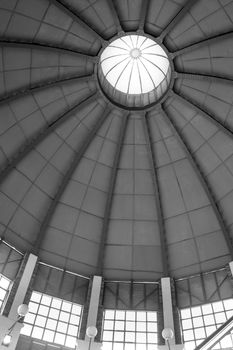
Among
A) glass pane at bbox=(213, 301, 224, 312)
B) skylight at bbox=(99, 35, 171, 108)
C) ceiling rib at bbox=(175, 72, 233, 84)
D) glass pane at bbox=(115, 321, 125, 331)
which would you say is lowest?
glass pane at bbox=(115, 321, 125, 331)

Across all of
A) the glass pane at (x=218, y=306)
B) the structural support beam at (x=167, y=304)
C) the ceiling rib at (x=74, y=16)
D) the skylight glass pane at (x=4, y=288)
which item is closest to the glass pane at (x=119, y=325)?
the structural support beam at (x=167, y=304)

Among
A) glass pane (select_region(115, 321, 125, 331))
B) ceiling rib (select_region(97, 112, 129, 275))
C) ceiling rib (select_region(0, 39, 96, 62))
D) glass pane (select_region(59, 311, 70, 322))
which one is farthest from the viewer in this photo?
ceiling rib (select_region(97, 112, 129, 275))

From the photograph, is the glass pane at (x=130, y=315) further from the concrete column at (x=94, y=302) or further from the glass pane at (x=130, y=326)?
the concrete column at (x=94, y=302)

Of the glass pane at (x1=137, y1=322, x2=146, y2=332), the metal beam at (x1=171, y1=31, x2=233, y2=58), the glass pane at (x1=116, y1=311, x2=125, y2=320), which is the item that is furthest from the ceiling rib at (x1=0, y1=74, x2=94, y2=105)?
the glass pane at (x1=137, y1=322, x2=146, y2=332)

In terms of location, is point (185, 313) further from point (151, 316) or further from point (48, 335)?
point (48, 335)

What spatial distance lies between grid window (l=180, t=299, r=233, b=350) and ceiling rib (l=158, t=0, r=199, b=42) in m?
17.6

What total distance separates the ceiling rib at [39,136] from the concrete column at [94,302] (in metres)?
9.53

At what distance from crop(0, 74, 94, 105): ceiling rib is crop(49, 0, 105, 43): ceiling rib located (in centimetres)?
288

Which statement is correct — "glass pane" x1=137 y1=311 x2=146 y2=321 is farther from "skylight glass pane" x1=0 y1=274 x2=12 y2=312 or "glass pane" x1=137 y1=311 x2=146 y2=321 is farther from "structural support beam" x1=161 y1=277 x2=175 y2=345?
"skylight glass pane" x1=0 y1=274 x2=12 y2=312

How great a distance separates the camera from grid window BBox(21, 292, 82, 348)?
85.3 ft

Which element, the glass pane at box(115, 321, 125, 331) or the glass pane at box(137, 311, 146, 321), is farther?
the glass pane at box(137, 311, 146, 321)

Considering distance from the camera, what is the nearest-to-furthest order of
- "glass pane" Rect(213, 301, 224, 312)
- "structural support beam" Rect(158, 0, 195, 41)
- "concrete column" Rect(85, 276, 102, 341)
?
"structural support beam" Rect(158, 0, 195, 41), "concrete column" Rect(85, 276, 102, 341), "glass pane" Rect(213, 301, 224, 312)

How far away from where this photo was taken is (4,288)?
26.7m

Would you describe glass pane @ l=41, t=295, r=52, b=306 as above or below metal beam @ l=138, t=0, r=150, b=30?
below
